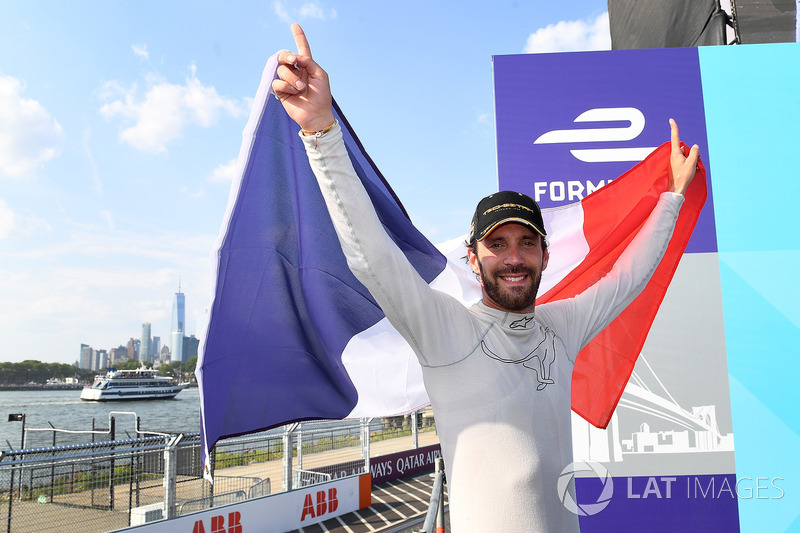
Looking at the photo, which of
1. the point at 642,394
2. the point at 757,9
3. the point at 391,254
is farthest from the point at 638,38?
the point at 391,254

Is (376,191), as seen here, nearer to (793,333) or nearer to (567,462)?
(567,462)

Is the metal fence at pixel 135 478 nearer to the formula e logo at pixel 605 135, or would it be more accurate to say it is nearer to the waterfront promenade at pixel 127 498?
the waterfront promenade at pixel 127 498

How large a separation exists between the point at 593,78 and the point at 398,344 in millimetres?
2524

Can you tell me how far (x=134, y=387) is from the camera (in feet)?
248

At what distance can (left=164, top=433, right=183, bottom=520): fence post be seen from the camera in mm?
6305

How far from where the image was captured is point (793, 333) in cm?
374

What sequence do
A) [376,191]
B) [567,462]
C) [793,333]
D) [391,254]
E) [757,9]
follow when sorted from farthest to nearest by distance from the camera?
1. [757,9]
2. [793,333]
3. [376,191]
4. [567,462]
5. [391,254]

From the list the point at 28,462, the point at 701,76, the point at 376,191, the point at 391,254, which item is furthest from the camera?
the point at 28,462

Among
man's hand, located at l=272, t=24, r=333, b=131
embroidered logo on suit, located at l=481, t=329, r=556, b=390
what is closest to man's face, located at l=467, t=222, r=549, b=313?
embroidered logo on suit, located at l=481, t=329, r=556, b=390

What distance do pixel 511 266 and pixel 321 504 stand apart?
786 centimetres

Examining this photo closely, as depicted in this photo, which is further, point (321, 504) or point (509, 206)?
point (321, 504)

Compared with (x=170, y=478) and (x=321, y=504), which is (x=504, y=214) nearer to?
(x=170, y=478)

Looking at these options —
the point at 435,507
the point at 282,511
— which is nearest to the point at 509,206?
the point at 435,507

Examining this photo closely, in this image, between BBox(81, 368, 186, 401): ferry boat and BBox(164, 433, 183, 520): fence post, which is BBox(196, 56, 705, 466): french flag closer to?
BBox(164, 433, 183, 520): fence post
